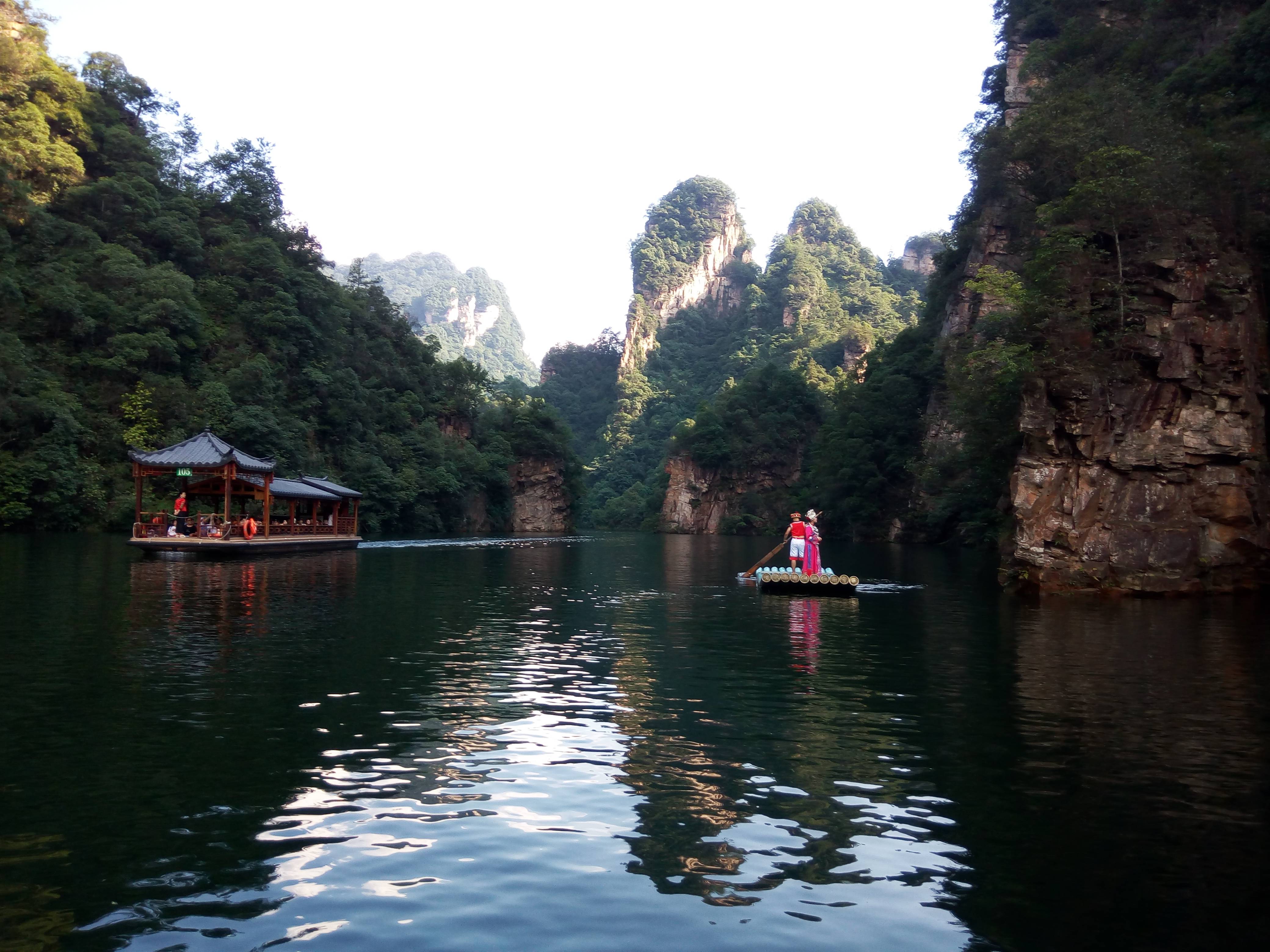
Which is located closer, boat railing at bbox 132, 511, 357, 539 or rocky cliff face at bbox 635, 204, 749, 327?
boat railing at bbox 132, 511, 357, 539

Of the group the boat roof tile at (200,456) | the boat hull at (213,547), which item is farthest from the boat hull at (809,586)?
the boat roof tile at (200,456)

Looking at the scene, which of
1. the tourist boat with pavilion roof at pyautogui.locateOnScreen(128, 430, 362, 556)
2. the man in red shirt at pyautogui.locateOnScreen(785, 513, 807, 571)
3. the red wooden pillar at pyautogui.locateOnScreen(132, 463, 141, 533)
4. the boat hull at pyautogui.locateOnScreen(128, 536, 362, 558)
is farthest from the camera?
the red wooden pillar at pyautogui.locateOnScreen(132, 463, 141, 533)

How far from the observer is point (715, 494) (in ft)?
327

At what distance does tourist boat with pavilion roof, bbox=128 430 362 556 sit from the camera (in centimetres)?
3297

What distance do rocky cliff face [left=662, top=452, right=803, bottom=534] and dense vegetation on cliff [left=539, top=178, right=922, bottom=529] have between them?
530 millimetres

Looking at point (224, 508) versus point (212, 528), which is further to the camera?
point (224, 508)

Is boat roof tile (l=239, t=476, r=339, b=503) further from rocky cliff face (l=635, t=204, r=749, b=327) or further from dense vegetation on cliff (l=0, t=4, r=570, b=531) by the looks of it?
rocky cliff face (l=635, t=204, r=749, b=327)

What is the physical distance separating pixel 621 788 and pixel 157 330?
172 ft

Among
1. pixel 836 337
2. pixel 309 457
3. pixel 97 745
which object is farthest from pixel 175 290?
pixel 836 337

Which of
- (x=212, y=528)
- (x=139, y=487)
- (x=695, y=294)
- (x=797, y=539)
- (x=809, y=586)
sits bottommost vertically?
(x=809, y=586)

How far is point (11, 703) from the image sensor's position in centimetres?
983

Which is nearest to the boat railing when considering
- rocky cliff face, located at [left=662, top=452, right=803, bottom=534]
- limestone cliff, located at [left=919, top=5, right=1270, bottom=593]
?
limestone cliff, located at [left=919, top=5, right=1270, bottom=593]

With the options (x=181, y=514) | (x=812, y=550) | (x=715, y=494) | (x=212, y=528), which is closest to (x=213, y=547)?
(x=212, y=528)

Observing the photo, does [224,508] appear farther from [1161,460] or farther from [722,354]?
[722,354]
